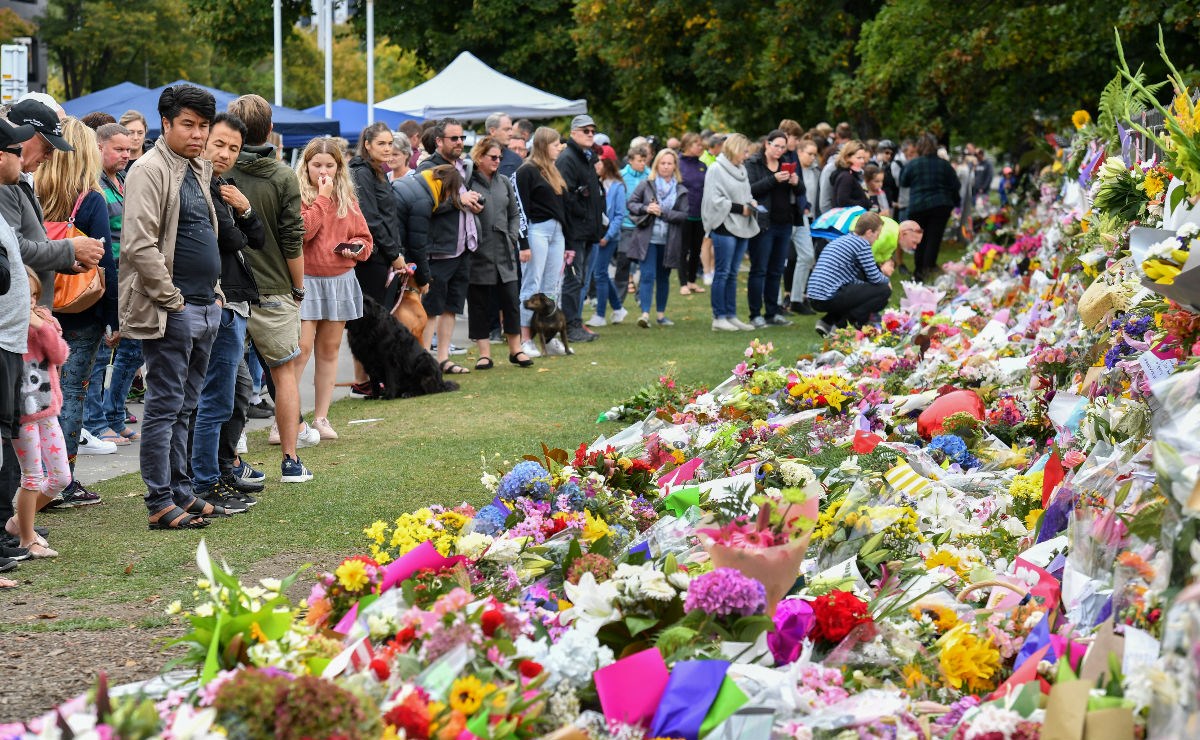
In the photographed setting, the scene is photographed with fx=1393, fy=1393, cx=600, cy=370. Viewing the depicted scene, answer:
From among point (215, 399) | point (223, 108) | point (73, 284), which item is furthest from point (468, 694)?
point (223, 108)

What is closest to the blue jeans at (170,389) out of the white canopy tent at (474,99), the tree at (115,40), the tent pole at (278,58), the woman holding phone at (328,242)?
the woman holding phone at (328,242)

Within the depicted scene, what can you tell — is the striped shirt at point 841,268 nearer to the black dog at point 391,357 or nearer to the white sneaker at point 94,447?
the black dog at point 391,357

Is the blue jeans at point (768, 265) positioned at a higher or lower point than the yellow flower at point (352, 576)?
higher

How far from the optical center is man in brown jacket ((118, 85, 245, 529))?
593 cm

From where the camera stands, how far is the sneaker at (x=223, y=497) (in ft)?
22.0

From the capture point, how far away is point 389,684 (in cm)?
315

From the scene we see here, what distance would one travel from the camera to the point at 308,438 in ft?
28.0

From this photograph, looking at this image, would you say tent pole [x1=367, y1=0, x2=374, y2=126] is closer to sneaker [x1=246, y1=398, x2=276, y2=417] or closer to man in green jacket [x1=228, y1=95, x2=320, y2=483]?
sneaker [x1=246, y1=398, x2=276, y2=417]

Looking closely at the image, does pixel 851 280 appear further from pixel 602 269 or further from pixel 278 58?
pixel 278 58

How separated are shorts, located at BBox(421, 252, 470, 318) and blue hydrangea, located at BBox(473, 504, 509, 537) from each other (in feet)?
20.4

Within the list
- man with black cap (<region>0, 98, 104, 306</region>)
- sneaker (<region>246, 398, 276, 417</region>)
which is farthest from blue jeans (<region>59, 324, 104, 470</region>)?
sneaker (<region>246, 398, 276, 417</region>)

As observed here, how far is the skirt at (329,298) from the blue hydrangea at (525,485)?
346cm

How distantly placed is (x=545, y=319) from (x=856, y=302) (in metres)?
2.73

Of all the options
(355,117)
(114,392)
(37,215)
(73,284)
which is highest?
(355,117)
